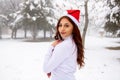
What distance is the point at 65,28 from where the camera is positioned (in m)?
2.64

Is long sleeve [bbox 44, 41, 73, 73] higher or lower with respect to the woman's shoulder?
lower

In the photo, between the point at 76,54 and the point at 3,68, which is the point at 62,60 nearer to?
the point at 76,54

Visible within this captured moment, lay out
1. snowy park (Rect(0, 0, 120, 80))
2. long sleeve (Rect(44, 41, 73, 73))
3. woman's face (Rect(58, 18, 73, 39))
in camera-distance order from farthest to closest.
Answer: snowy park (Rect(0, 0, 120, 80)) < woman's face (Rect(58, 18, 73, 39)) < long sleeve (Rect(44, 41, 73, 73))

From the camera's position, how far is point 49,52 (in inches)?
99.7

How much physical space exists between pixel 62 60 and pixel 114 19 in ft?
38.0

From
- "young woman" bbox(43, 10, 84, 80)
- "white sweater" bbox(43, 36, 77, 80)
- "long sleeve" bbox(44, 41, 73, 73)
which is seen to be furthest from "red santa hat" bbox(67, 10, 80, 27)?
"long sleeve" bbox(44, 41, 73, 73)

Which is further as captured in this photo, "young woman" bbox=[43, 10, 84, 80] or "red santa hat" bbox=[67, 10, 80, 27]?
"red santa hat" bbox=[67, 10, 80, 27]

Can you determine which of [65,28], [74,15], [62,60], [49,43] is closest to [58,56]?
[62,60]

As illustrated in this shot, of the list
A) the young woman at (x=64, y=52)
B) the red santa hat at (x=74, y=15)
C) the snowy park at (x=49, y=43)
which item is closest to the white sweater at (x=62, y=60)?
the young woman at (x=64, y=52)

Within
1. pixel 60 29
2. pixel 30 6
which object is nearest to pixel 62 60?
pixel 60 29

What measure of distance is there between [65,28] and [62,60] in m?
0.41

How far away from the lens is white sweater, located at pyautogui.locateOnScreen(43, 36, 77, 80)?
96.2 inches

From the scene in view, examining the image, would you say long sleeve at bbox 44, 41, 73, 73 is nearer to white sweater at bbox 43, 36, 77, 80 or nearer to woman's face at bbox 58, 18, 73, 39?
white sweater at bbox 43, 36, 77, 80

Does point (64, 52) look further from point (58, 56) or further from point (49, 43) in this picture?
point (49, 43)
